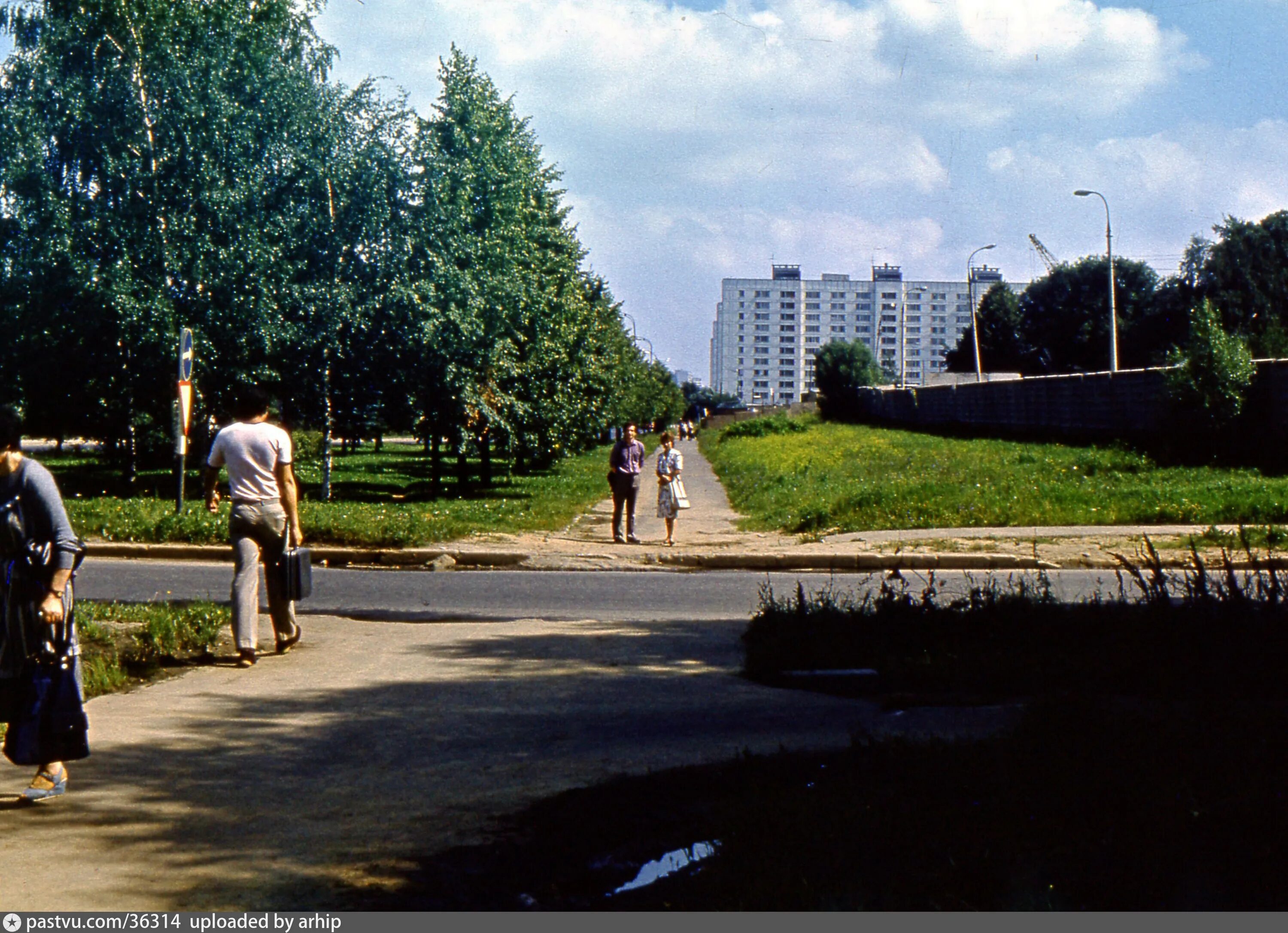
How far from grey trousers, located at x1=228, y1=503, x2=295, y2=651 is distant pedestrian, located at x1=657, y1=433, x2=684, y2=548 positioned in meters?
9.63

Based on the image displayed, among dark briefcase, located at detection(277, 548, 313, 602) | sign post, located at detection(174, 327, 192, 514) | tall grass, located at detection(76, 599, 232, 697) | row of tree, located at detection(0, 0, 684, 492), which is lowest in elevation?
tall grass, located at detection(76, 599, 232, 697)

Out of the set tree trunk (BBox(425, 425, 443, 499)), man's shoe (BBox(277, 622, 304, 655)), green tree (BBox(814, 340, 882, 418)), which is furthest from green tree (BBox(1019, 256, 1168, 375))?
man's shoe (BBox(277, 622, 304, 655))

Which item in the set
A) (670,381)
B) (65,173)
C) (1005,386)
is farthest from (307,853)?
(670,381)

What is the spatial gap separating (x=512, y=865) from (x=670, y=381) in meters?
111

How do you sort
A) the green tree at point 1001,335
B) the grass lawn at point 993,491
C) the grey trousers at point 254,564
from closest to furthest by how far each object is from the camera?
the grey trousers at point 254,564 < the grass lawn at point 993,491 < the green tree at point 1001,335

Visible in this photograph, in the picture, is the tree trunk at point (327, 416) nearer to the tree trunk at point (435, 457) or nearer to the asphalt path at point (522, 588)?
the tree trunk at point (435, 457)

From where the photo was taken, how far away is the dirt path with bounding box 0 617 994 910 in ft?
14.1

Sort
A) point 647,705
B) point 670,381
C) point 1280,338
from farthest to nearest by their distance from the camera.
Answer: point 670,381
point 1280,338
point 647,705

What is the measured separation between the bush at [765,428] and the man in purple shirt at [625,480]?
2145 inches

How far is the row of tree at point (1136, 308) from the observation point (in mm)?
64250

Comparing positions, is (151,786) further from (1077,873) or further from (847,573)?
(847,573)

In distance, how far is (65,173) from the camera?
91.0 feet

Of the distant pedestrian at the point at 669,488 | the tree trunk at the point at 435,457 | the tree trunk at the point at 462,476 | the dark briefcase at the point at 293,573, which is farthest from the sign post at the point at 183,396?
the tree trunk at the point at 462,476

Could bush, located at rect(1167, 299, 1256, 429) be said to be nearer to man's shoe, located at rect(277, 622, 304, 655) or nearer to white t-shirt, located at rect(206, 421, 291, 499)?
man's shoe, located at rect(277, 622, 304, 655)
